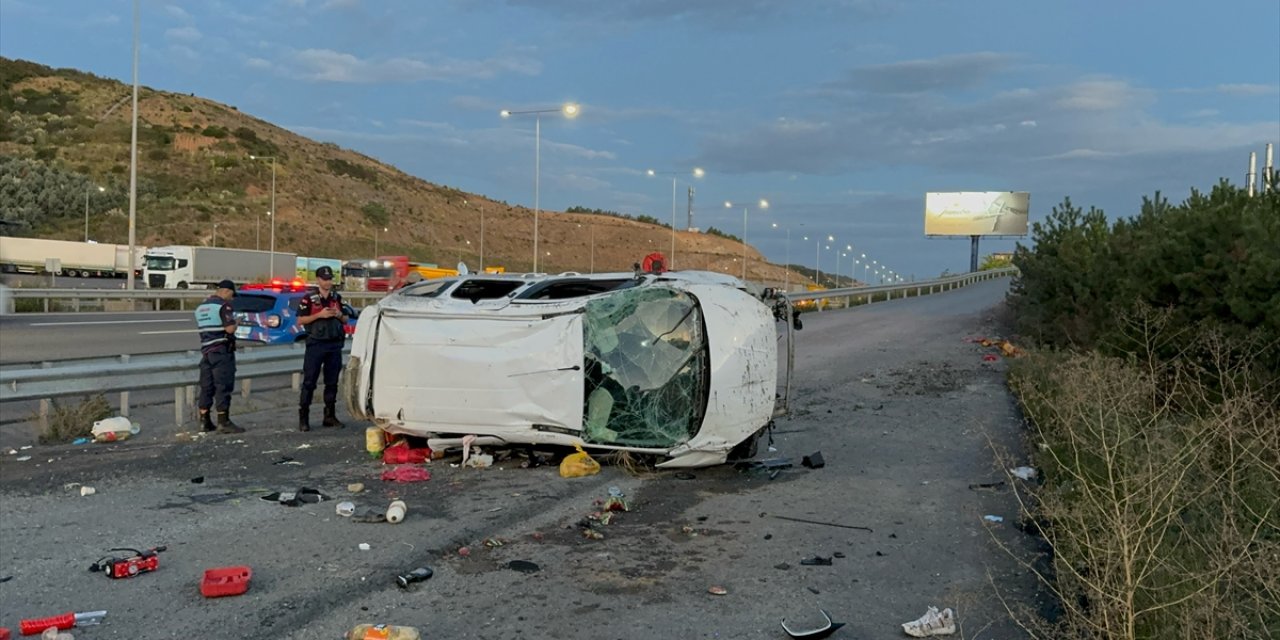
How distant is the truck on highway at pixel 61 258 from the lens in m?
48.3

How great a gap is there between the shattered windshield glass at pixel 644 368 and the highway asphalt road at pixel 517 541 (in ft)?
1.39

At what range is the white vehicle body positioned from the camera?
7453 millimetres

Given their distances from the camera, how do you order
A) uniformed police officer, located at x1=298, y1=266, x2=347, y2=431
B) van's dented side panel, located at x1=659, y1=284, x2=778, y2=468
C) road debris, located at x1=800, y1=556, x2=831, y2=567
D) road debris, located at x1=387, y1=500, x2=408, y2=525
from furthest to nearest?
uniformed police officer, located at x1=298, y1=266, x2=347, y2=431, van's dented side panel, located at x1=659, y1=284, x2=778, y2=468, road debris, located at x1=387, y1=500, x2=408, y2=525, road debris, located at x1=800, y1=556, x2=831, y2=567

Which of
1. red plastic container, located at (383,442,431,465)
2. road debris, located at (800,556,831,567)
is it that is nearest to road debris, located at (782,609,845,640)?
road debris, located at (800,556,831,567)

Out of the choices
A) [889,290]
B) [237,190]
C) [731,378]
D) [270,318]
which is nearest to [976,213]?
[889,290]

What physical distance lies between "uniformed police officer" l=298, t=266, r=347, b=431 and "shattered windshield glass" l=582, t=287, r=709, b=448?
3.66 m

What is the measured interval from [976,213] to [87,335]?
2685 inches

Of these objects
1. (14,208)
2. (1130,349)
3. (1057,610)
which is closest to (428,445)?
(1057,610)

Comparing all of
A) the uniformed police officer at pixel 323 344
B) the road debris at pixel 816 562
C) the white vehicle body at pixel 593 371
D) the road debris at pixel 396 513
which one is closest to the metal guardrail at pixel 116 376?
the uniformed police officer at pixel 323 344

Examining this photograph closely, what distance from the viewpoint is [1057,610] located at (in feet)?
14.9

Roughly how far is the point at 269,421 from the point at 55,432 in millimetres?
2055

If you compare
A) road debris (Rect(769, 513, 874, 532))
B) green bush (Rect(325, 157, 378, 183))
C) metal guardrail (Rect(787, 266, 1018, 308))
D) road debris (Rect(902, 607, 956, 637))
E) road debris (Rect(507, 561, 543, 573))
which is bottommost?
road debris (Rect(507, 561, 543, 573))

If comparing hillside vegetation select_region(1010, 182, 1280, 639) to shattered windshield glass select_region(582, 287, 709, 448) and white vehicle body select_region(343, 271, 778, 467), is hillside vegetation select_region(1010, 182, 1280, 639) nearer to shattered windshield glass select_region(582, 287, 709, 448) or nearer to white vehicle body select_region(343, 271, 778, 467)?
white vehicle body select_region(343, 271, 778, 467)

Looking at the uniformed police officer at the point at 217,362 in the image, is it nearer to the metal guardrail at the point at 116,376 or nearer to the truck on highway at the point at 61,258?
the metal guardrail at the point at 116,376
